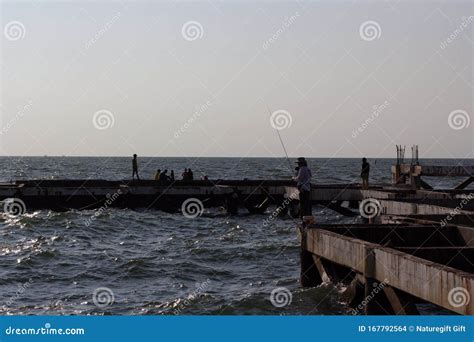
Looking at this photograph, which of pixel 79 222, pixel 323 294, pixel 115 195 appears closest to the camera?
pixel 323 294

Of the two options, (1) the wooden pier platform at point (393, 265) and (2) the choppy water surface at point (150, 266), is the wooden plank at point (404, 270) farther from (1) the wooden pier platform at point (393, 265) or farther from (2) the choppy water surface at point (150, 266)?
(2) the choppy water surface at point (150, 266)

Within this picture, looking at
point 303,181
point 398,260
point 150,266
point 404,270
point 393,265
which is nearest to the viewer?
point 404,270

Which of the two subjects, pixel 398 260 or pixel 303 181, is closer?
pixel 398 260

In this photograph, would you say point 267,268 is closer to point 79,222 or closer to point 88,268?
point 88,268

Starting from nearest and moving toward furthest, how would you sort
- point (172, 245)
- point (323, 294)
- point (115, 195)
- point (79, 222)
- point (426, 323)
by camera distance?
→ point (426, 323) → point (323, 294) → point (172, 245) → point (79, 222) → point (115, 195)

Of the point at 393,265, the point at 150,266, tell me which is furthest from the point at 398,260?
the point at 150,266

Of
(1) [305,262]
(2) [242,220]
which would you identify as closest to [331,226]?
(1) [305,262]

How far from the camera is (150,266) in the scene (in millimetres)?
23500

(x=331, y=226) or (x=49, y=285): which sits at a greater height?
(x=331, y=226)

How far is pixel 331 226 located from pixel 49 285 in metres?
7.97

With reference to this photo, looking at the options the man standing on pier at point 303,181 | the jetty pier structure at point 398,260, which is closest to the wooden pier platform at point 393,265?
the jetty pier structure at point 398,260

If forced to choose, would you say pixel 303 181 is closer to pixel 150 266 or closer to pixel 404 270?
pixel 150 266

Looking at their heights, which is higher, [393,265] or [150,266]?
[393,265]

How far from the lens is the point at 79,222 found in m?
36.6
